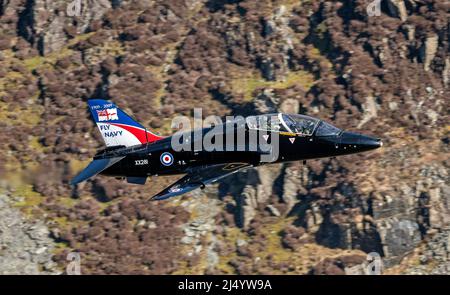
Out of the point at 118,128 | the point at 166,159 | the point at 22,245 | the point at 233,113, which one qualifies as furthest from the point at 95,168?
the point at 233,113

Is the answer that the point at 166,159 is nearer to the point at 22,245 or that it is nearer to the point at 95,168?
the point at 95,168

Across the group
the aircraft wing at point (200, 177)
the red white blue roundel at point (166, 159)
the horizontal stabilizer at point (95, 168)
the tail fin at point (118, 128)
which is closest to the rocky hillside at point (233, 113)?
the tail fin at point (118, 128)

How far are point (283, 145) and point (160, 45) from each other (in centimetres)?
2992

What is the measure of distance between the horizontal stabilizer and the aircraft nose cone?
990 centimetres

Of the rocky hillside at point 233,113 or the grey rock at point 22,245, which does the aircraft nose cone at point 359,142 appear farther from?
the grey rock at point 22,245

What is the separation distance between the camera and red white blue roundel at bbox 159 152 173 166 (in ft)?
143

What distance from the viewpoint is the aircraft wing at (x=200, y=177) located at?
1617 inches

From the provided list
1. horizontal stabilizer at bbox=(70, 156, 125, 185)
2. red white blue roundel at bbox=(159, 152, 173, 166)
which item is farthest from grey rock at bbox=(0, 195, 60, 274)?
red white blue roundel at bbox=(159, 152, 173, 166)

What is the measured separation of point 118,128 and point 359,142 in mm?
10862

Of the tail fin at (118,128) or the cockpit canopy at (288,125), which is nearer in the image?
the cockpit canopy at (288,125)

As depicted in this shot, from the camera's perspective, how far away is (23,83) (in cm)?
6900

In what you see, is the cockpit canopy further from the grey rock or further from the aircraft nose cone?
the grey rock

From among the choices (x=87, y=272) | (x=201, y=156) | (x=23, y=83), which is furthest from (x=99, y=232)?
(x=201, y=156)

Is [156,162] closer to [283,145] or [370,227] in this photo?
[283,145]
